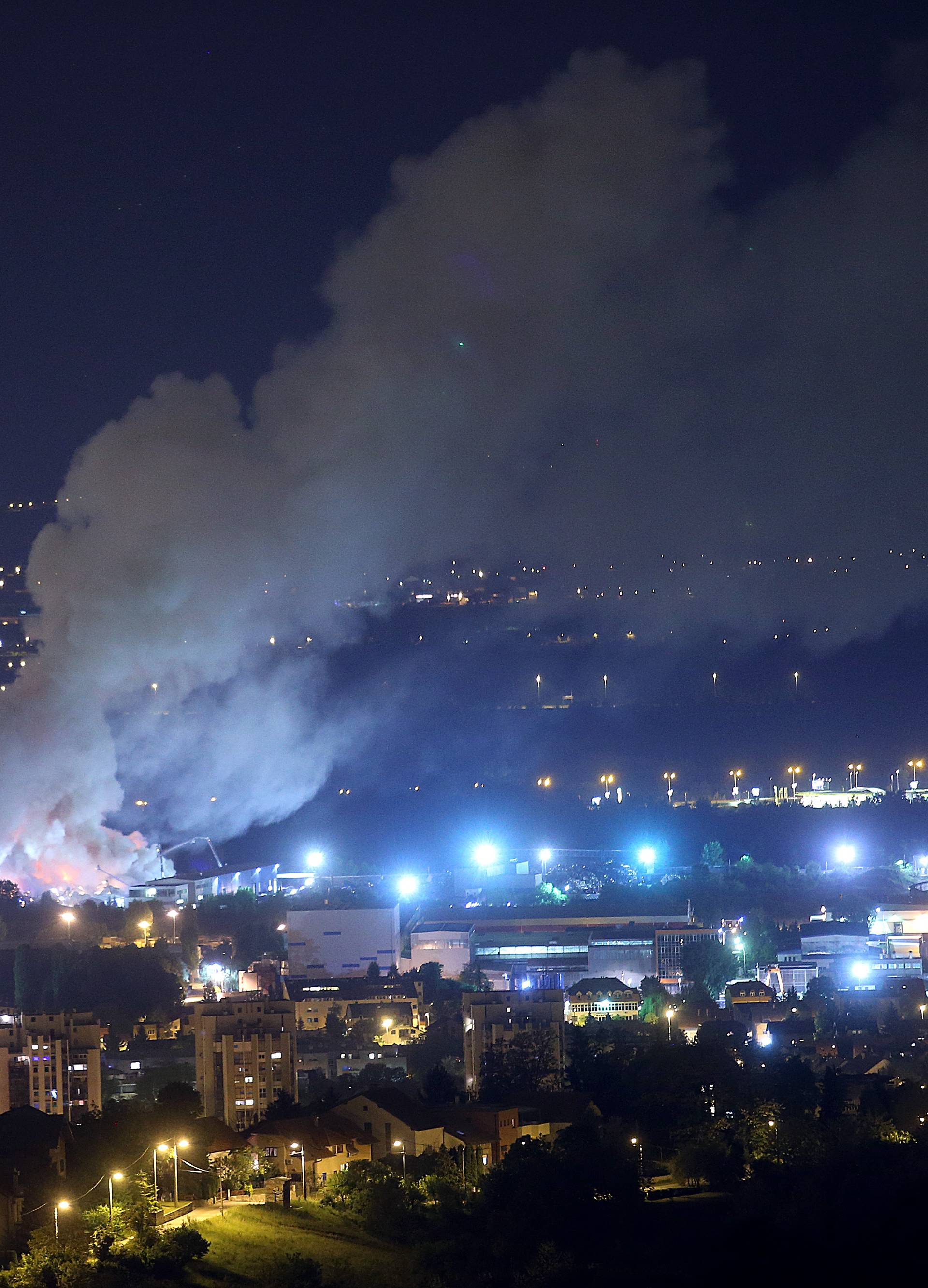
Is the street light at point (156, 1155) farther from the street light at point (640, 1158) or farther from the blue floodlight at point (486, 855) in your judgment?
the blue floodlight at point (486, 855)

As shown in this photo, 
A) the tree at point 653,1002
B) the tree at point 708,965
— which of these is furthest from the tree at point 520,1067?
the tree at point 708,965

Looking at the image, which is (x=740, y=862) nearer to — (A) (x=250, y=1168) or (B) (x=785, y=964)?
(B) (x=785, y=964)

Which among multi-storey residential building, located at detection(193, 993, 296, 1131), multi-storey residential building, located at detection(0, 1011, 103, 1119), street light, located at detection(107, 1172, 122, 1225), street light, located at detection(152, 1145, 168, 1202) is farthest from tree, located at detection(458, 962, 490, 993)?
street light, located at detection(107, 1172, 122, 1225)

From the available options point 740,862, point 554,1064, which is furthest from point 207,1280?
point 740,862

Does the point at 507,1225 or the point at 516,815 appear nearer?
the point at 507,1225

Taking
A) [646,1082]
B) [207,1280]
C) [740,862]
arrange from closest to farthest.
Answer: [207,1280] < [646,1082] < [740,862]

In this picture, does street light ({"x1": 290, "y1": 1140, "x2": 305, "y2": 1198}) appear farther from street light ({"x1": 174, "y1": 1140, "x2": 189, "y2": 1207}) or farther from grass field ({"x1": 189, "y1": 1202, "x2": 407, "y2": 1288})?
street light ({"x1": 174, "y1": 1140, "x2": 189, "y2": 1207})

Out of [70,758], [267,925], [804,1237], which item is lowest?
[804,1237]
